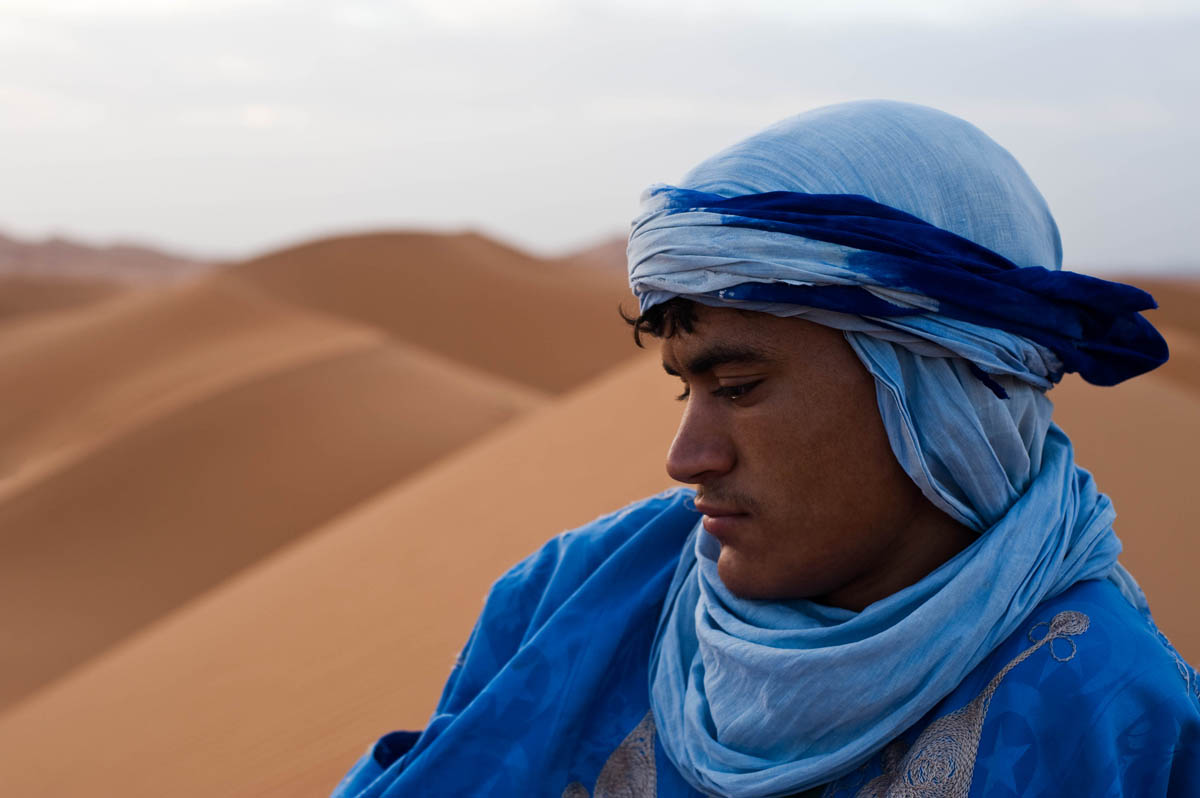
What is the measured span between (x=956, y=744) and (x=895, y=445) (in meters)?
0.52

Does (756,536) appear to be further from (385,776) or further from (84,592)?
(84,592)

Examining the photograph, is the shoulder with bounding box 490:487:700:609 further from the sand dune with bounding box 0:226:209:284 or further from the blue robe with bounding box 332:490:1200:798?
the sand dune with bounding box 0:226:209:284

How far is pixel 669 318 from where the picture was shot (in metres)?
2.19

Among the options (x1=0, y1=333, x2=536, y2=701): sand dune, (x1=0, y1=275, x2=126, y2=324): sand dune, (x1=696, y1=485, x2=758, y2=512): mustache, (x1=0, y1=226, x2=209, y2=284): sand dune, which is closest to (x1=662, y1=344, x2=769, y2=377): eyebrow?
(x1=696, y1=485, x2=758, y2=512): mustache

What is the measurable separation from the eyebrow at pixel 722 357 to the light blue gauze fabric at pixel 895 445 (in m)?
0.09

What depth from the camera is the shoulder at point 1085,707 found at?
1822mm

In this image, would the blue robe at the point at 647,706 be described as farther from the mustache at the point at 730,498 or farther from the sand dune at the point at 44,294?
the sand dune at the point at 44,294

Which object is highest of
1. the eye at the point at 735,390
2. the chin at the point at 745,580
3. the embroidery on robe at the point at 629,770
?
the eye at the point at 735,390

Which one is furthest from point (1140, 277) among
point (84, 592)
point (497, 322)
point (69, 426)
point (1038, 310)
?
point (1038, 310)

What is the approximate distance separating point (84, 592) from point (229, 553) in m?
1.22

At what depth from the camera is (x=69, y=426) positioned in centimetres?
1589

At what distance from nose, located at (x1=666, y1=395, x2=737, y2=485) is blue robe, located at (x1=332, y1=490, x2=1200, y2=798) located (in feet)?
1.67

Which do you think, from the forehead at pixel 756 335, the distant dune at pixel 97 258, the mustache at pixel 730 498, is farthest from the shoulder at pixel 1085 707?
the distant dune at pixel 97 258

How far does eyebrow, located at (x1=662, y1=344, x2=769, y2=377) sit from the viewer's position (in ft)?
6.84
